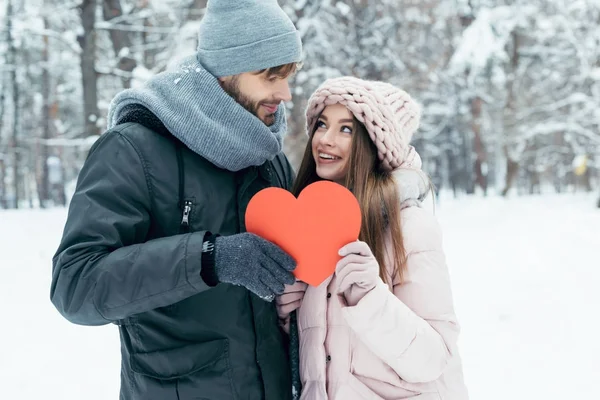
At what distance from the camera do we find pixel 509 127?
2138 cm

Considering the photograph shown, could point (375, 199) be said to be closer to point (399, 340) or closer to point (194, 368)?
point (399, 340)

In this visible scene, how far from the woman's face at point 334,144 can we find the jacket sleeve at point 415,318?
0.41 meters

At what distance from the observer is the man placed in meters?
1.48

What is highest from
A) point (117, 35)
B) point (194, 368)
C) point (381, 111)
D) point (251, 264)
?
point (117, 35)

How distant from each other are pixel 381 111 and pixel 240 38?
0.63 meters

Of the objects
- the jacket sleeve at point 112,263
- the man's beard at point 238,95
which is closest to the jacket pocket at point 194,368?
the jacket sleeve at point 112,263

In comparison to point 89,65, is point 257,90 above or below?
below

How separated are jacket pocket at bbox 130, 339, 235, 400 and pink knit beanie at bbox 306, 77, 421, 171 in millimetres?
984

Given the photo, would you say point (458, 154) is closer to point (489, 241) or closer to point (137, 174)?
point (489, 241)

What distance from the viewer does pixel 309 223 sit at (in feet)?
5.39

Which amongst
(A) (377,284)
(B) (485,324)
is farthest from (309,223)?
(B) (485,324)

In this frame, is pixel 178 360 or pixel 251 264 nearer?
pixel 251 264

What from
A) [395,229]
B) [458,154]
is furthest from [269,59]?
[458,154]

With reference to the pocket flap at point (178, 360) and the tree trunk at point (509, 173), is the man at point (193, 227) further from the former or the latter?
the tree trunk at point (509, 173)
